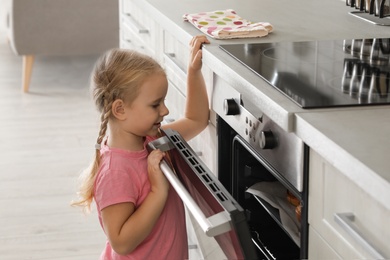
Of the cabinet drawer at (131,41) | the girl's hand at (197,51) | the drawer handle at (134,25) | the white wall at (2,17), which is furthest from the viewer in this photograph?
the white wall at (2,17)

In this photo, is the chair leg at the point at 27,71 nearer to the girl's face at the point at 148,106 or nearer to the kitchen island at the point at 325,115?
the kitchen island at the point at 325,115

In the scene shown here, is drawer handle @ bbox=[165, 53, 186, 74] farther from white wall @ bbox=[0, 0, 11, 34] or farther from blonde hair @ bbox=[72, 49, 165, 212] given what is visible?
white wall @ bbox=[0, 0, 11, 34]

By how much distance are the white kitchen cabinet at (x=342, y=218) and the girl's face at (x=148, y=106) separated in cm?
43

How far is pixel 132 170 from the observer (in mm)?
1737

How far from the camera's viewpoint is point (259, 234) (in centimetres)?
196

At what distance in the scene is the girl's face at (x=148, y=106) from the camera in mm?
1728

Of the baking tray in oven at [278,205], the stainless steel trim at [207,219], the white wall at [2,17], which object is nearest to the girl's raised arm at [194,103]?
the baking tray in oven at [278,205]

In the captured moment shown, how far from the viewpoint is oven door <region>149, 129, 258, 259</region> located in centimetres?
122

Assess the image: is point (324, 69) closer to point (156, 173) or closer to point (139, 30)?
point (156, 173)

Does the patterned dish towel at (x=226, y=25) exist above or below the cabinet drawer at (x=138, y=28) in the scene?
above

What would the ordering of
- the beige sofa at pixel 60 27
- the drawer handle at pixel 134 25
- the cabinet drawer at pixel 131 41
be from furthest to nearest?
the beige sofa at pixel 60 27 < the cabinet drawer at pixel 131 41 < the drawer handle at pixel 134 25

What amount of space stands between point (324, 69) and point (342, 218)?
0.55m

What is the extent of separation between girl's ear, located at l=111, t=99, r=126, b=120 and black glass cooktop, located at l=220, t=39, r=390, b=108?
290 millimetres

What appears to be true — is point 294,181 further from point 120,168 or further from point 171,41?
point 171,41
